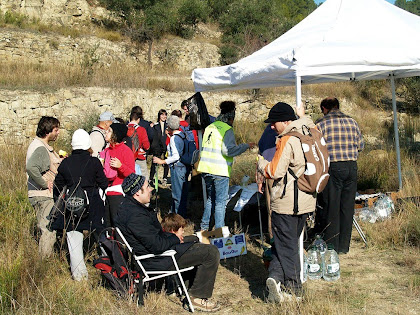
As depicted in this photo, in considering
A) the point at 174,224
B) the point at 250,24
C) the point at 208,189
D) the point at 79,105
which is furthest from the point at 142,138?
the point at 250,24

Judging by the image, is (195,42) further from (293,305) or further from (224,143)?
(293,305)

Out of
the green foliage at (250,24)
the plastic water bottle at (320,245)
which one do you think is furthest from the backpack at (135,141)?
the green foliage at (250,24)

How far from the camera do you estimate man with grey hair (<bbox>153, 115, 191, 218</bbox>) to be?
711cm

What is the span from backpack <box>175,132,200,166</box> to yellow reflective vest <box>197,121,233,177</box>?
39.0 inches

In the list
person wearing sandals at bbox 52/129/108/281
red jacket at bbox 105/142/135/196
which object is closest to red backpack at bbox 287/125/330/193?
person wearing sandals at bbox 52/129/108/281

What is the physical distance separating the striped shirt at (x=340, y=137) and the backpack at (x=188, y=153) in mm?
2208

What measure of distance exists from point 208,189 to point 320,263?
190 centimetres

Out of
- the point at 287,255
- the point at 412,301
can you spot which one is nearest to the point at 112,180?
the point at 287,255

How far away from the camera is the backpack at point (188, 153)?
7.13m

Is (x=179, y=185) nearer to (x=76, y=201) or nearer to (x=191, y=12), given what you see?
(x=76, y=201)

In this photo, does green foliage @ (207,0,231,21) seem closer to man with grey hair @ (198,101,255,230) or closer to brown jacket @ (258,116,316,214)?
man with grey hair @ (198,101,255,230)

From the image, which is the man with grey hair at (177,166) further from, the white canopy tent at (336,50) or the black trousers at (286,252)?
the black trousers at (286,252)

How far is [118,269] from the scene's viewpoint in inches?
174

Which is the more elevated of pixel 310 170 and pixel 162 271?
pixel 310 170
